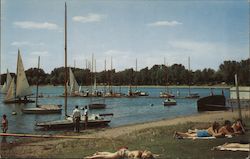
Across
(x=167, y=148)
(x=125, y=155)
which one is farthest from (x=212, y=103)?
(x=125, y=155)

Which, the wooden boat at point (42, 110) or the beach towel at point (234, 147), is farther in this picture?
the wooden boat at point (42, 110)

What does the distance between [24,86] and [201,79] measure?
52.8 meters

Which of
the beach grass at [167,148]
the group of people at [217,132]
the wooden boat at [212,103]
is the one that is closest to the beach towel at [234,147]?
the beach grass at [167,148]

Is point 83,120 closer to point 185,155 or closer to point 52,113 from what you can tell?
point 185,155

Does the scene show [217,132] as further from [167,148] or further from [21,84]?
[21,84]

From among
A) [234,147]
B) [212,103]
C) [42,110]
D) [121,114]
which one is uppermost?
[212,103]

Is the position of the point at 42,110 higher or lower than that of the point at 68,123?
lower

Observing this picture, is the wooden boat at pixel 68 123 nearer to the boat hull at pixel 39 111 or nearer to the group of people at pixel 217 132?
the group of people at pixel 217 132

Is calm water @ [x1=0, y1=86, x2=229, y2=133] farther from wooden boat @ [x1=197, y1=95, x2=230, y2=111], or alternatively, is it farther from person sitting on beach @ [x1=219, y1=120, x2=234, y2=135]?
person sitting on beach @ [x1=219, y1=120, x2=234, y2=135]

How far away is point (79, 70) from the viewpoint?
71000 millimetres

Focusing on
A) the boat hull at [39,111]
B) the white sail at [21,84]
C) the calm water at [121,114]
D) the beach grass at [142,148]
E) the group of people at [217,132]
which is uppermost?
the white sail at [21,84]

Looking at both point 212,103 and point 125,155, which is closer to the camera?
point 125,155

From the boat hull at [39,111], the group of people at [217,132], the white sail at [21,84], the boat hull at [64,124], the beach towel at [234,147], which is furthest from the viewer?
the boat hull at [39,111]

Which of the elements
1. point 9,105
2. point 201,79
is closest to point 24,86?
point 9,105
